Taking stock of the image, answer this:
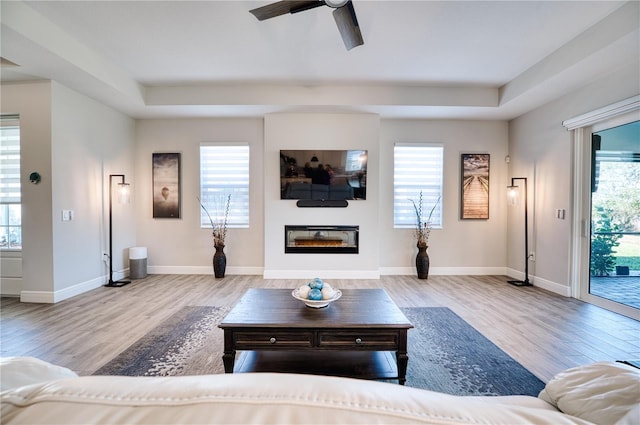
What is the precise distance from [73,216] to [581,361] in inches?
241

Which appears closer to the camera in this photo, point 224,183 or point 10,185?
point 10,185

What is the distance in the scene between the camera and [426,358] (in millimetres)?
2518

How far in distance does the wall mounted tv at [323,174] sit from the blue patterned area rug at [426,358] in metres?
2.59

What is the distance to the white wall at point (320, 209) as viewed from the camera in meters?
5.22

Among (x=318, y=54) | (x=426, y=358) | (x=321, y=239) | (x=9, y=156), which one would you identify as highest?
(x=318, y=54)

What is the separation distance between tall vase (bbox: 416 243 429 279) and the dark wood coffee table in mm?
3101

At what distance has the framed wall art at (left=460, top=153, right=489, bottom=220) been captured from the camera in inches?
218

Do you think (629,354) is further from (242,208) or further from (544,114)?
(242,208)

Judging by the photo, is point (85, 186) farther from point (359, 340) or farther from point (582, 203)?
point (582, 203)

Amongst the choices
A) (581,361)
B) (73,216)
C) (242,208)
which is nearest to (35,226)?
(73,216)

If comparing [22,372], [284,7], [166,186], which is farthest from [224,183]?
[22,372]

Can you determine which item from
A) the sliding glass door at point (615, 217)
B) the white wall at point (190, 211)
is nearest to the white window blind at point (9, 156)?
the white wall at point (190, 211)

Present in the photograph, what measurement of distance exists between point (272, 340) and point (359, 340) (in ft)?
2.01

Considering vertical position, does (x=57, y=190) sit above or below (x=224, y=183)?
below
